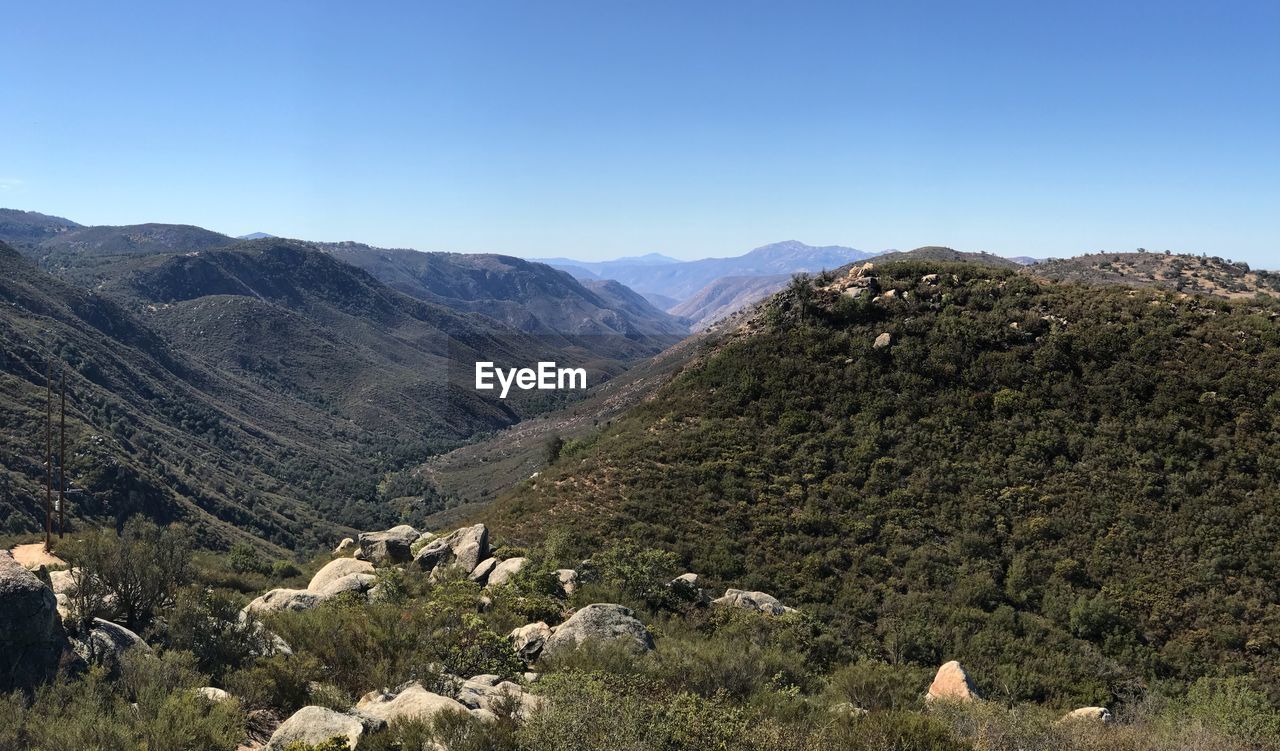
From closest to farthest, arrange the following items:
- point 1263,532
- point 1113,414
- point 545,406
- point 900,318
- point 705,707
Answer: point 705,707
point 1263,532
point 1113,414
point 900,318
point 545,406

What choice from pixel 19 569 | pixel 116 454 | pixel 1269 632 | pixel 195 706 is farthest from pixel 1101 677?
pixel 116 454

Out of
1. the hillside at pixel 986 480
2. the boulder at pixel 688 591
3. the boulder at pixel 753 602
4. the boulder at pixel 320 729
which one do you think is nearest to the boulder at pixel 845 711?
the hillside at pixel 986 480

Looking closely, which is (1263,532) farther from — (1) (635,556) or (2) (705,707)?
(2) (705,707)

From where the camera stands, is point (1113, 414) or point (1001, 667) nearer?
point (1001, 667)

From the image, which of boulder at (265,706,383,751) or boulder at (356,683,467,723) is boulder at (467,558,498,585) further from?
boulder at (265,706,383,751)

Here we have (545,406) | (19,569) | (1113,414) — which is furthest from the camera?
(545,406)

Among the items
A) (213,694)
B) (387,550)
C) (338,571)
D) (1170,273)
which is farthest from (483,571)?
(1170,273)

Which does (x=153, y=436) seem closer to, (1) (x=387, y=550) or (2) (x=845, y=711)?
(1) (x=387, y=550)

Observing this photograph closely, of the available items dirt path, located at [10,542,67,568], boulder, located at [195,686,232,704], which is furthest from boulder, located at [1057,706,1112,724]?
dirt path, located at [10,542,67,568]
